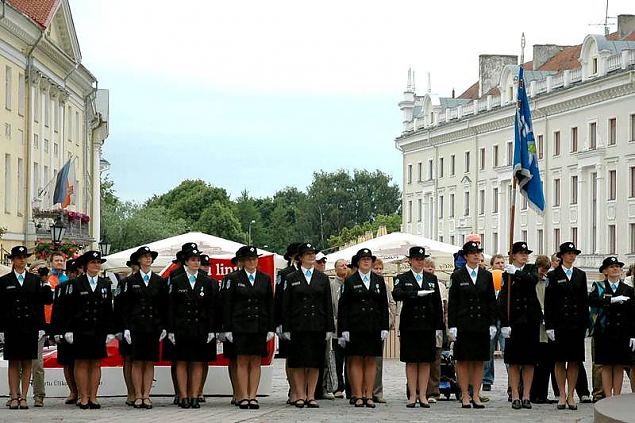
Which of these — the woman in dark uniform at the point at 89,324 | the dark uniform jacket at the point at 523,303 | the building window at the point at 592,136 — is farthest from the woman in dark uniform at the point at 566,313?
the building window at the point at 592,136

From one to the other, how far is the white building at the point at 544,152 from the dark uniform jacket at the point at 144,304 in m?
50.5

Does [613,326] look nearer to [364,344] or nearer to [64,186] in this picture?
[364,344]

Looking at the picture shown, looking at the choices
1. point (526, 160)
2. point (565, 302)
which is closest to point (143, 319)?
point (565, 302)

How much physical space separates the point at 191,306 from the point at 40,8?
36.5 meters

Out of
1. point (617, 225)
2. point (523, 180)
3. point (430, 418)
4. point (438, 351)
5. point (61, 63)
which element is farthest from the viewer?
point (617, 225)

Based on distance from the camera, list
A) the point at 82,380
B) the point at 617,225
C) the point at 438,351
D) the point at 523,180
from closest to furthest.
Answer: the point at 82,380 < the point at 438,351 < the point at 523,180 < the point at 617,225

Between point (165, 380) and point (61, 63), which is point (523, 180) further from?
point (61, 63)

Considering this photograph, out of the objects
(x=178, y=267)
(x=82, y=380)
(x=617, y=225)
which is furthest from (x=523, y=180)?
(x=617, y=225)

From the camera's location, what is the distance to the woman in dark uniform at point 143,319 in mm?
18078

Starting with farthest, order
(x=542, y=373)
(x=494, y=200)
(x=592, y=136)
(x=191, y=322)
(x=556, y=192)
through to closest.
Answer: (x=494, y=200)
(x=556, y=192)
(x=592, y=136)
(x=542, y=373)
(x=191, y=322)

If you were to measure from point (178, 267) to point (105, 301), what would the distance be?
0.98 meters

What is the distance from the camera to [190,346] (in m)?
18.2

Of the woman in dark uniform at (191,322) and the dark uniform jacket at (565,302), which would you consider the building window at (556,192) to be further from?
the woman in dark uniform at (191,322)

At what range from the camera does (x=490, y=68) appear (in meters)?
93.1
